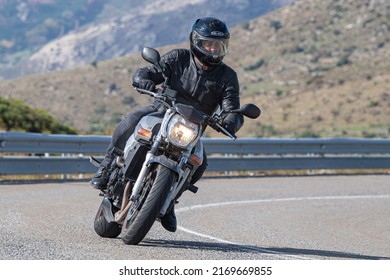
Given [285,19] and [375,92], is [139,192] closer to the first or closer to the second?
[375,92]

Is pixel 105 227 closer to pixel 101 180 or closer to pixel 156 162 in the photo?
pixel 101 180

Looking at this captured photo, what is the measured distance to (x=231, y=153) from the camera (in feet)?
79.5

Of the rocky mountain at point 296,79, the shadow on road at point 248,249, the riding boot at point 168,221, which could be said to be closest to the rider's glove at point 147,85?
the riding boot at point 168,221

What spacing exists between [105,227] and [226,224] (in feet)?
11.3

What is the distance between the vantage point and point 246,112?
399 inches

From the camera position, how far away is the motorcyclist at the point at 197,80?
34.2 ft

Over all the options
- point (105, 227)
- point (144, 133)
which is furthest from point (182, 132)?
point (105, 227)

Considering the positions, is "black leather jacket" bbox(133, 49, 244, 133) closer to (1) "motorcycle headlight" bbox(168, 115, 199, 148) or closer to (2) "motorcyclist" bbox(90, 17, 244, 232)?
(2) "motorcyclist" bbox(90, 17, 244, 232)

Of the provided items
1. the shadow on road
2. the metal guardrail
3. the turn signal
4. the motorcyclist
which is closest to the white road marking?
the shadow on road

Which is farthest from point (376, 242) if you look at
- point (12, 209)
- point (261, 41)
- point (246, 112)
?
point (261, 41)

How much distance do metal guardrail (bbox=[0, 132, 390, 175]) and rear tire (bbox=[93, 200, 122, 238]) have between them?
8.82 m

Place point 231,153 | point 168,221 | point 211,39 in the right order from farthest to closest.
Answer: point 231,153, point 168,221, point 211,39

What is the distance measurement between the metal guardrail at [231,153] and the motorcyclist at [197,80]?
9.27 metres
